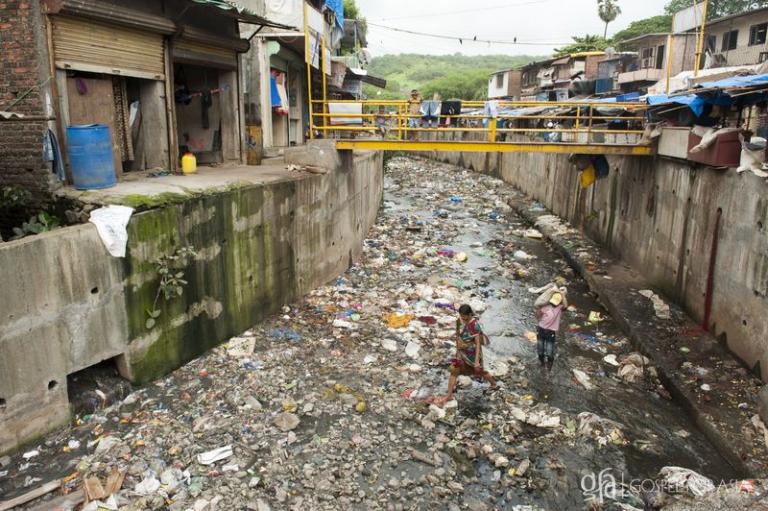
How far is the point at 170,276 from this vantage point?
21.9 ft

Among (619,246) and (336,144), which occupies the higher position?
(336,144)

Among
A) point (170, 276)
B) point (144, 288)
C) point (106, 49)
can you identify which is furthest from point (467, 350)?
point (106, 49)

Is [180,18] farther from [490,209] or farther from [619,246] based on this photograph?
[490,209]

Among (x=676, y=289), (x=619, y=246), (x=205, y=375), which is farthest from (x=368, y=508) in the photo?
(x=619, y=246)

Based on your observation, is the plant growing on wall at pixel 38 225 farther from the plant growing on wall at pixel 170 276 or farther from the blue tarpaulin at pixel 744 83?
the blue tarpaulin at pixel 744 83

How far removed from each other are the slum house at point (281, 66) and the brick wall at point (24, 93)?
232 inches

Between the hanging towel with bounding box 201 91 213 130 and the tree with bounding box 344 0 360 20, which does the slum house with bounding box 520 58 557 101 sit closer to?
the tree with bounding box 344 0 360 20

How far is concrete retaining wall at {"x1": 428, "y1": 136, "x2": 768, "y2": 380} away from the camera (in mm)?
7066

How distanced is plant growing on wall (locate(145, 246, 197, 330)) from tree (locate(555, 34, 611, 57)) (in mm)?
40208

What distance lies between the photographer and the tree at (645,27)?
4462 centimetres

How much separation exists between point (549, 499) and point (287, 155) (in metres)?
8.09

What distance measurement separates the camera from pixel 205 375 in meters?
6.93

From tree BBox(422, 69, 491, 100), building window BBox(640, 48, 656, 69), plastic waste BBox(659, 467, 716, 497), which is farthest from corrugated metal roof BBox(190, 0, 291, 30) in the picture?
tree BBox(422, 69, 491, 100)

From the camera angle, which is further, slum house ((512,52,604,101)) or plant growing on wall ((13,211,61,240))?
slum house ((512,52,604,101))
